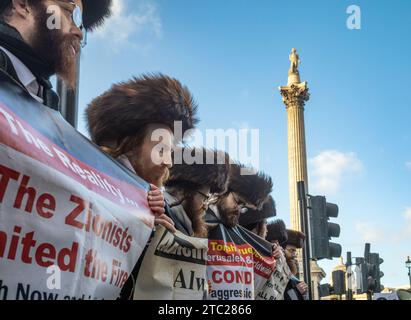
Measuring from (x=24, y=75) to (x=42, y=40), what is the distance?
0.36 m

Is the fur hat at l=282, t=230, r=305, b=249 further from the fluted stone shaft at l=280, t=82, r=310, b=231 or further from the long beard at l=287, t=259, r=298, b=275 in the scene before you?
the fluted stone shaft at l=280, t=82, r=310, b=231

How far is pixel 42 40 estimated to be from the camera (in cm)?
311

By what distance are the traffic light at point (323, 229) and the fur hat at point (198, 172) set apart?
154 inches

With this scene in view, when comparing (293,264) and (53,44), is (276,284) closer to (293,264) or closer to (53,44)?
(293,264)

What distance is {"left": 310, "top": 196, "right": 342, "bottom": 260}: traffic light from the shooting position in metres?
9.26

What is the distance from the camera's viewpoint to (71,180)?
2404 mm

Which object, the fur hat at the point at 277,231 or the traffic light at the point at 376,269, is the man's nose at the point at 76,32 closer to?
the fur hat at the point at 277,231

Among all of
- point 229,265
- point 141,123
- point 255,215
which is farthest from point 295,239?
point 141,123

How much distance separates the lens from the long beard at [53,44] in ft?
10.2

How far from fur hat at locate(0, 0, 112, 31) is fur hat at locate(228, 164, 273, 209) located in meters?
3.06

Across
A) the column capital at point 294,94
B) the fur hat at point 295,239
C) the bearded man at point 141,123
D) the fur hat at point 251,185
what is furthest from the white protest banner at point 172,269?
the column capital at point 294,94
